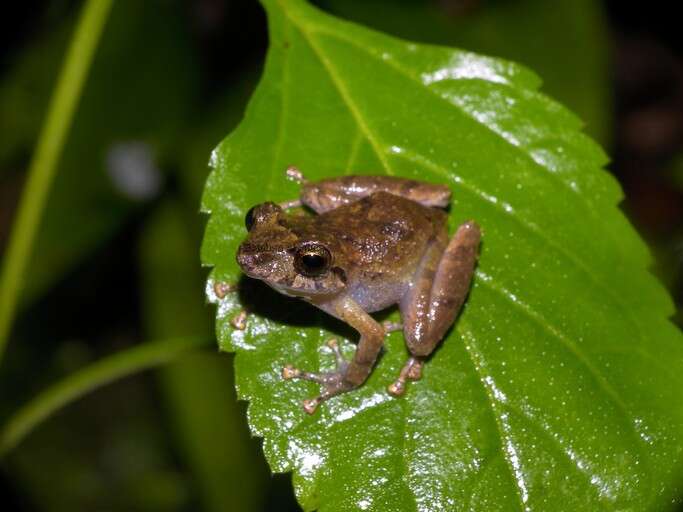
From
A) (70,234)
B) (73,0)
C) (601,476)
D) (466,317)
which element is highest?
(73,0)

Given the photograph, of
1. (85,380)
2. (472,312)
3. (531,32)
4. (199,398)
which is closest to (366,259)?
(472,312)

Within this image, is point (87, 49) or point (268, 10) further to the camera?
point (87, 49)

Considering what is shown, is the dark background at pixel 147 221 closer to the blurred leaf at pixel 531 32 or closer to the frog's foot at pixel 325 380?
the blurred leaf at pixel 531 32

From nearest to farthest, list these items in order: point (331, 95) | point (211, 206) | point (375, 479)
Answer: point (375, 479) < point (211, 206) < point (331, 95)

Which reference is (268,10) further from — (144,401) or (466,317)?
(144,401)

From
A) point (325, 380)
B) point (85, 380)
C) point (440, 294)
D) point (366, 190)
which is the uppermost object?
point (85, 380)

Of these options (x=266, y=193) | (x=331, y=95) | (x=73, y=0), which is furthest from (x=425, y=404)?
(x=73, y=0)

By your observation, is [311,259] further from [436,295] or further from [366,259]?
[436,295]
